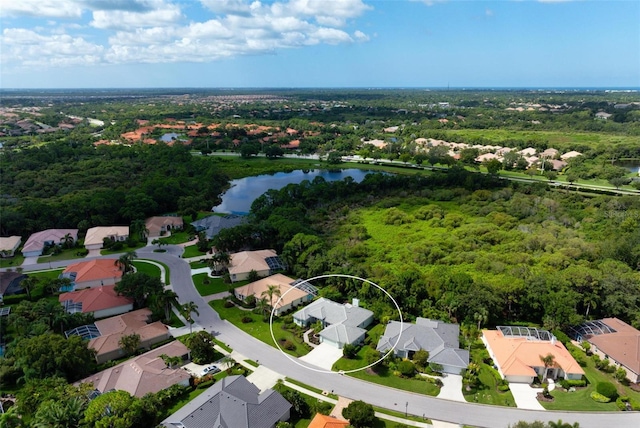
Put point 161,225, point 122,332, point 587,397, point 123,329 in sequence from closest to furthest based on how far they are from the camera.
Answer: point 587,397 < point 122,332 < point 123,329 < point 161,225

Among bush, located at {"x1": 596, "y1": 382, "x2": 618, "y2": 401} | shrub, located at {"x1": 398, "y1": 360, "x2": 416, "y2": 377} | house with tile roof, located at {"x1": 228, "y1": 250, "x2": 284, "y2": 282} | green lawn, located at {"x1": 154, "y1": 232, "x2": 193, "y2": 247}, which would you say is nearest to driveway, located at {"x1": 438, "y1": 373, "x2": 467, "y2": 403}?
shrub, located at {"x1": 398, "y1": 360, "x2": 416, "y2": 377}

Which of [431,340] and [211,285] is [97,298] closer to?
[211,285]

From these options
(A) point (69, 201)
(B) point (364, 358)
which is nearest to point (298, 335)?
(B) point (364, 358)

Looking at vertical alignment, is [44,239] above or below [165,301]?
below

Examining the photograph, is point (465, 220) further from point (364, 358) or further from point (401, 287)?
point (364, 358)

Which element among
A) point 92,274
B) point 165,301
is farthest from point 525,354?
point 92,274

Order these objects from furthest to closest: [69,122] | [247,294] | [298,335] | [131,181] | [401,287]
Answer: [69,122] → [131,181] → [247,294] → [401,287] → [298,335]

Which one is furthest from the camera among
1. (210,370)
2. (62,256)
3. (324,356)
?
(62,256)
